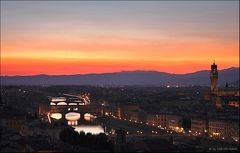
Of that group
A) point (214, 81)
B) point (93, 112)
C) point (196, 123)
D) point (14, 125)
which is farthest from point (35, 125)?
point (214, 81)

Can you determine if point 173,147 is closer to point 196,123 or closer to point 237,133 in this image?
point 237,133

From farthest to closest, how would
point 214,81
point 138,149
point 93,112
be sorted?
point 214,81
point 93,112
point 138,149

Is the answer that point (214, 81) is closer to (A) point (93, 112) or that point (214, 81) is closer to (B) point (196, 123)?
(A) point (93, 112)

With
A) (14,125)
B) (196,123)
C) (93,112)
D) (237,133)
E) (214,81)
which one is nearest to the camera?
(237,133)

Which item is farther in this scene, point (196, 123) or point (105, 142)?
point (196, 123)

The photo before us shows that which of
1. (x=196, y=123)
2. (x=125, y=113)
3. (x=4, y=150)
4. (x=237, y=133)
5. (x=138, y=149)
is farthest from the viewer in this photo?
(x=125, y=113)

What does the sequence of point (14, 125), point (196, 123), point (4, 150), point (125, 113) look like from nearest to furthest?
point (4, 150) < point (14, 125) < point (196, 123) < point (125, 113)

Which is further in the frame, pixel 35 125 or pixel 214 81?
pixel 214 81

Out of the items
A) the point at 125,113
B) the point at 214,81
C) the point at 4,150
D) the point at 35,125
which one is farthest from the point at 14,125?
the point at 214,81
